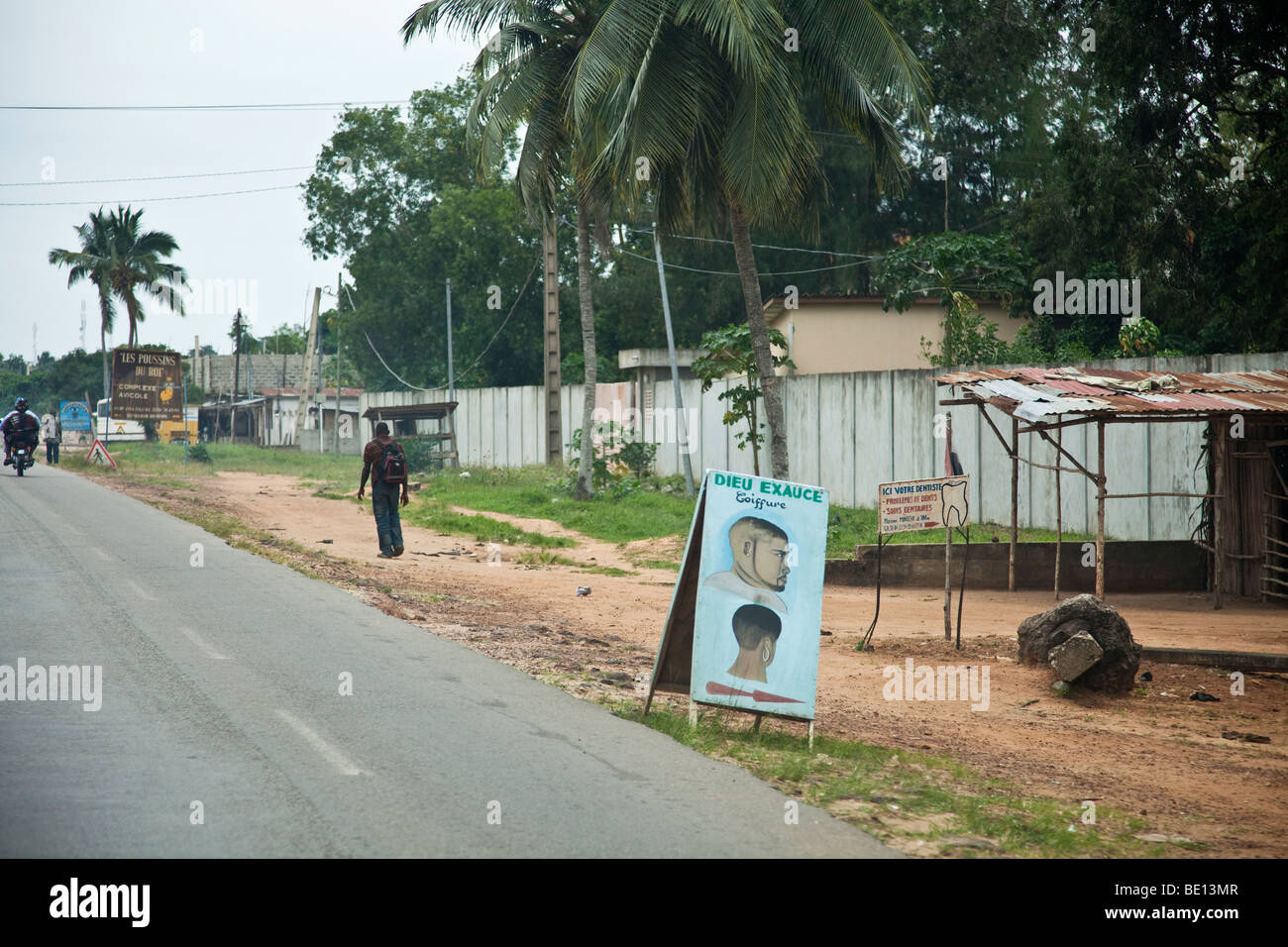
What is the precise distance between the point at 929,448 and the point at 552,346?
41.4ft

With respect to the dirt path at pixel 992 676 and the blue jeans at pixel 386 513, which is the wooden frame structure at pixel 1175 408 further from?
the blue jeans at pixel 386 513

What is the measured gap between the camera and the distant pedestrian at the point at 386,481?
55.6 feet

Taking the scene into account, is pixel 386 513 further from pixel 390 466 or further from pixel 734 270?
pixel 734 270

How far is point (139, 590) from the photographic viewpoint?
12.2 metres

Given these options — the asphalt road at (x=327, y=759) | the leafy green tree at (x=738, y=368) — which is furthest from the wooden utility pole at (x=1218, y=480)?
the leafy green tree at (x=738, y=368)

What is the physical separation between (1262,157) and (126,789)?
65.7 ft

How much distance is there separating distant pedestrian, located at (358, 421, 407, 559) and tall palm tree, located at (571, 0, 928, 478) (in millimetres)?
5077

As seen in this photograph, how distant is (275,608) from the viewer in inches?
457

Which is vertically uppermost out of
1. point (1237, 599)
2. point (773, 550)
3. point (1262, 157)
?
point (1262, 157)

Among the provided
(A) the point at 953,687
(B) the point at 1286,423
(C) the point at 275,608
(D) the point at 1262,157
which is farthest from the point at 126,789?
(D) the point at 1262,157

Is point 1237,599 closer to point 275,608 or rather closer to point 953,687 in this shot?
point 953,687

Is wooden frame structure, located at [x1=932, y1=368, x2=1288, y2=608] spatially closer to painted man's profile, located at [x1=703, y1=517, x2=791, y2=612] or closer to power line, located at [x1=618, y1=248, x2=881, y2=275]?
painted man's profile, located at [x1=703, y1=517, x2=791, y2=612]

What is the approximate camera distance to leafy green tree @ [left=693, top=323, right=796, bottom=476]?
24922mm
